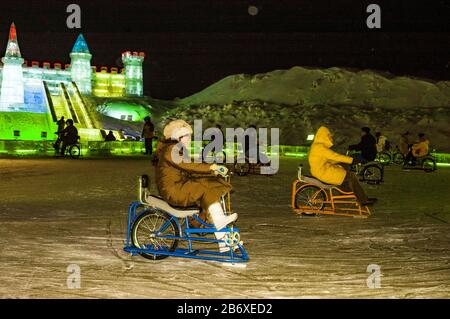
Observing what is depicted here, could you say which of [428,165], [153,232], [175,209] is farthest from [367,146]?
[175,209]

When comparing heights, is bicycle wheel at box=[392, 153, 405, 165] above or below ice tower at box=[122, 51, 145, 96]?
below

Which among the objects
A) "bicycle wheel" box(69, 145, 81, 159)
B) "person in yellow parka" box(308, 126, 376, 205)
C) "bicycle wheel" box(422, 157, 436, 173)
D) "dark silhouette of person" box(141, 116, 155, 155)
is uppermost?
"dark silhouette of person" box(141, 116, 155, 155)

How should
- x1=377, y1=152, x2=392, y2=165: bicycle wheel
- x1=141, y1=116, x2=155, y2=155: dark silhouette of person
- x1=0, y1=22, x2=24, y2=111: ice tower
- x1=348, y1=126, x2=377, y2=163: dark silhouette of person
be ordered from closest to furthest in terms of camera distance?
x1=348, y1=126, x2=377, y2=163: dark silhouette of person
x1=377, y1=152, x2=392, y2=165: bicycle wheel
x1=141, y1=116, x2=155, y2=155: dark silhouette of person
x1=0, y1=22, x2=24, y2=111: ice tower

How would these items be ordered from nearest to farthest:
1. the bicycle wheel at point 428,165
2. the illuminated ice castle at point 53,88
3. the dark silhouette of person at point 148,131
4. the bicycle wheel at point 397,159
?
1. the bicycle wheel at point 428,165
2. the bicycle wheel at point 397,159
3. the dark silhouette of person at point 148,131
4. the illuminated ice castle at point 53,88

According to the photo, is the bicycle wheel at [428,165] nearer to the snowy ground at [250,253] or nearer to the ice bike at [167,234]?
the snowy ground at [250,253]

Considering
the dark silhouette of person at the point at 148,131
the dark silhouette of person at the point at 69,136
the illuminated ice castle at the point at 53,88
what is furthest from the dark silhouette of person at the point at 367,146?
the illuminated ice castle at the point at 53,88

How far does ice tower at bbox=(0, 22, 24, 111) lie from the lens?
79500mm

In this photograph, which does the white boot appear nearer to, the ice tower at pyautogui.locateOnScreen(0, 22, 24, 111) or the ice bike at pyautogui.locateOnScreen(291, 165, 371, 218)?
the ice bike at pyautogui.locateOnScreen(291, 165, 371, 218)

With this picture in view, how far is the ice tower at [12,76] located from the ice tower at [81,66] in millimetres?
13342

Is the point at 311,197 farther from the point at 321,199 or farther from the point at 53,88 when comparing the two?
the point at 53,88

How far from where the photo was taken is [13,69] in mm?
80438

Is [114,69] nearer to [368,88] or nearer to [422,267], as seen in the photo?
[368,88]

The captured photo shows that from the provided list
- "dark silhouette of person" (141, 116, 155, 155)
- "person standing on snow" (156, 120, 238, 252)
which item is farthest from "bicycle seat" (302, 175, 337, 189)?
"dark silhouette of person" (141, 116, 155, 155)

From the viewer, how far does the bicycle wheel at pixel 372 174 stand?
17.2m
